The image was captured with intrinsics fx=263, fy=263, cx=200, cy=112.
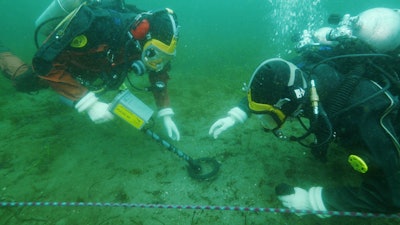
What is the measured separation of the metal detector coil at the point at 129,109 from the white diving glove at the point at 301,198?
1813mm

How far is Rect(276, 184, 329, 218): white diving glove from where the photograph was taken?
269cm

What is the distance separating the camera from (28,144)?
4254 millimetres

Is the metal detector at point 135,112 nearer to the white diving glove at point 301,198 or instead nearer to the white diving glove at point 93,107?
the white diving glove at point 93,107

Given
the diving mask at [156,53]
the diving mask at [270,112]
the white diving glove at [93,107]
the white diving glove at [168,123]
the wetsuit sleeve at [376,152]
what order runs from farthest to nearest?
the white diving glove at [168,123] → the white diving glove at [93,107] → the diving mask at [156,53] → the diving mask at [270,112] → the wetsuit sleeve at [376,152]

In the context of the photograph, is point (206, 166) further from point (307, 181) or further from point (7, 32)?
point (7, 32)

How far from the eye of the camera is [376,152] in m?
2.22

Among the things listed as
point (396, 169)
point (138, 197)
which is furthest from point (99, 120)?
point (396, 169)

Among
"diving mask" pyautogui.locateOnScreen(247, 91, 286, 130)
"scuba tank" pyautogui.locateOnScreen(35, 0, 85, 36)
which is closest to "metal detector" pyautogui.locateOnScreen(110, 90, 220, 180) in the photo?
"diving mask" pyautogui.locateOnScreen(247, 91, 286, 130)

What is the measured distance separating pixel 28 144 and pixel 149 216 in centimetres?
260

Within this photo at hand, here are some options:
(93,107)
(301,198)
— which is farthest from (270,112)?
(93,107)

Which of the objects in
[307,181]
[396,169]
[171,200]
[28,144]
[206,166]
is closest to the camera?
[396,169]

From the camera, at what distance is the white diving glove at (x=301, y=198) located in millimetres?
2691

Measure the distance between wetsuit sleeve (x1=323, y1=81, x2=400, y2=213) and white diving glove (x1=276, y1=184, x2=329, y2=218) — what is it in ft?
0.69

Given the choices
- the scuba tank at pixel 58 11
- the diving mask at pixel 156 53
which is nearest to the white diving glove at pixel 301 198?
the diving mask at pixel 156 53
